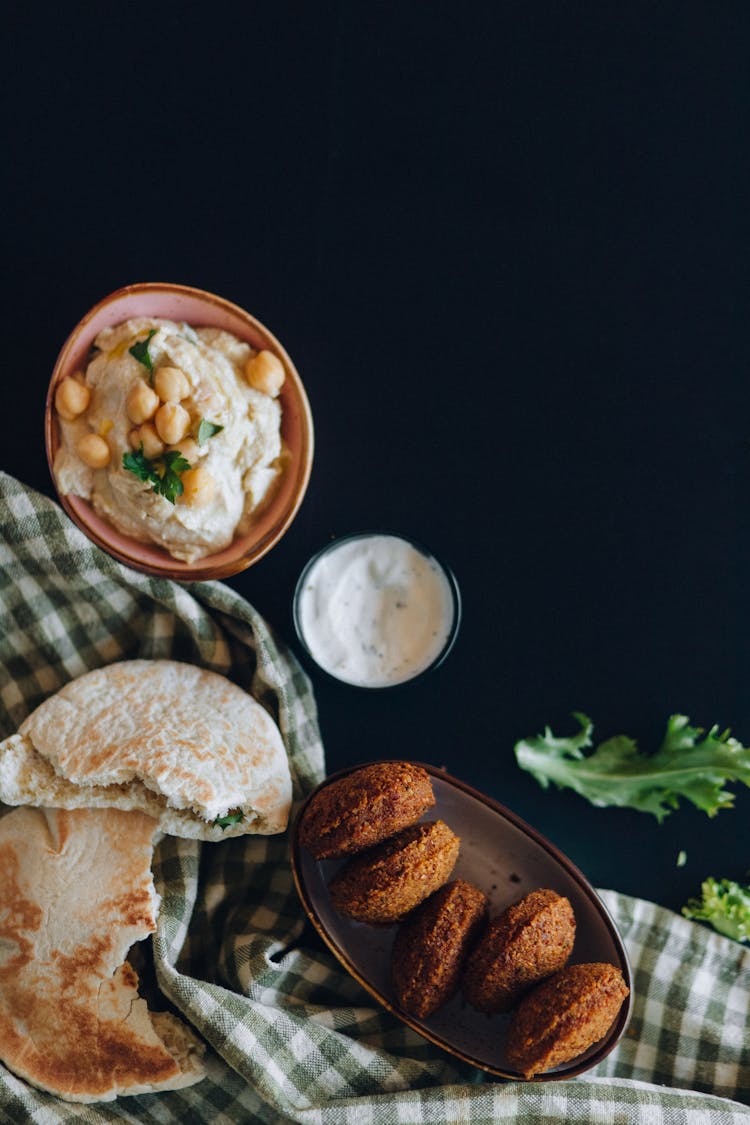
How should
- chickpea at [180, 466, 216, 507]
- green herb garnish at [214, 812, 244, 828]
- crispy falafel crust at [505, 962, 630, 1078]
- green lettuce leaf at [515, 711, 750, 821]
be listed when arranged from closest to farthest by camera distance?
crispy falafel crust at [505, 962, 630, 1078], chickpea at [180, 466, 216, 507], green herb garnish at [214, 812, 244, 828], green lettuce leaf at [515, 711, 750, 821]

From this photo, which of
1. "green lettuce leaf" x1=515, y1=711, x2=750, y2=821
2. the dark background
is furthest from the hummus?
"green lettuce leaf" x1=515, y1=711, x2=750, y2=821

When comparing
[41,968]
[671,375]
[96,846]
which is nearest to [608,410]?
[671,375]

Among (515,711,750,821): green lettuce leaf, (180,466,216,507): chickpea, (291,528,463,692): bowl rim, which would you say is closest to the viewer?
(180,466,216,507): chickpea

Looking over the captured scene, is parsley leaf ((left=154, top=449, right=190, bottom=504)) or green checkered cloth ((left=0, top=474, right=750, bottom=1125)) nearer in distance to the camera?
parsley leaf ((left=154, top=449, right=190, bottom=504))

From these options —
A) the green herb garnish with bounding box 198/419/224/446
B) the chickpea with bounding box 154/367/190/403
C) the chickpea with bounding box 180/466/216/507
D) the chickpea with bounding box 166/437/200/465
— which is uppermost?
the chickpea with bounding box 154/367/190/403

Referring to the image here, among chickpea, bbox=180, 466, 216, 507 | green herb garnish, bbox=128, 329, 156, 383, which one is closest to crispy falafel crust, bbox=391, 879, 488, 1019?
chickpea, bbox=180, 466, 216, 507

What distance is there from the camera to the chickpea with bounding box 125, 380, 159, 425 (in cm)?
301

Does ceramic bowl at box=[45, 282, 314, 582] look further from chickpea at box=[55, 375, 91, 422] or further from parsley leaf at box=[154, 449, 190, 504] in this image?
parsley leaf at box=[154, 449, 190, 504]

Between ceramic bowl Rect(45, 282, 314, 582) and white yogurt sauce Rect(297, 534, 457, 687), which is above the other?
ceramic bowl Rect(45, 282, 314, 582)

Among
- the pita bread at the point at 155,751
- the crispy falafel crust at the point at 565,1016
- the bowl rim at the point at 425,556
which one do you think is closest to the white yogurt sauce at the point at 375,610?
the bowl rim at the point at 425,556

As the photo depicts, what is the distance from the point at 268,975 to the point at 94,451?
1.80 metres

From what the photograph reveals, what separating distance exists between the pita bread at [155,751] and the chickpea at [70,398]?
2.78ft

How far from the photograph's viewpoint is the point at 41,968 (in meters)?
3.14

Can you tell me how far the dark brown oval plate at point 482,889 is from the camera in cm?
320
